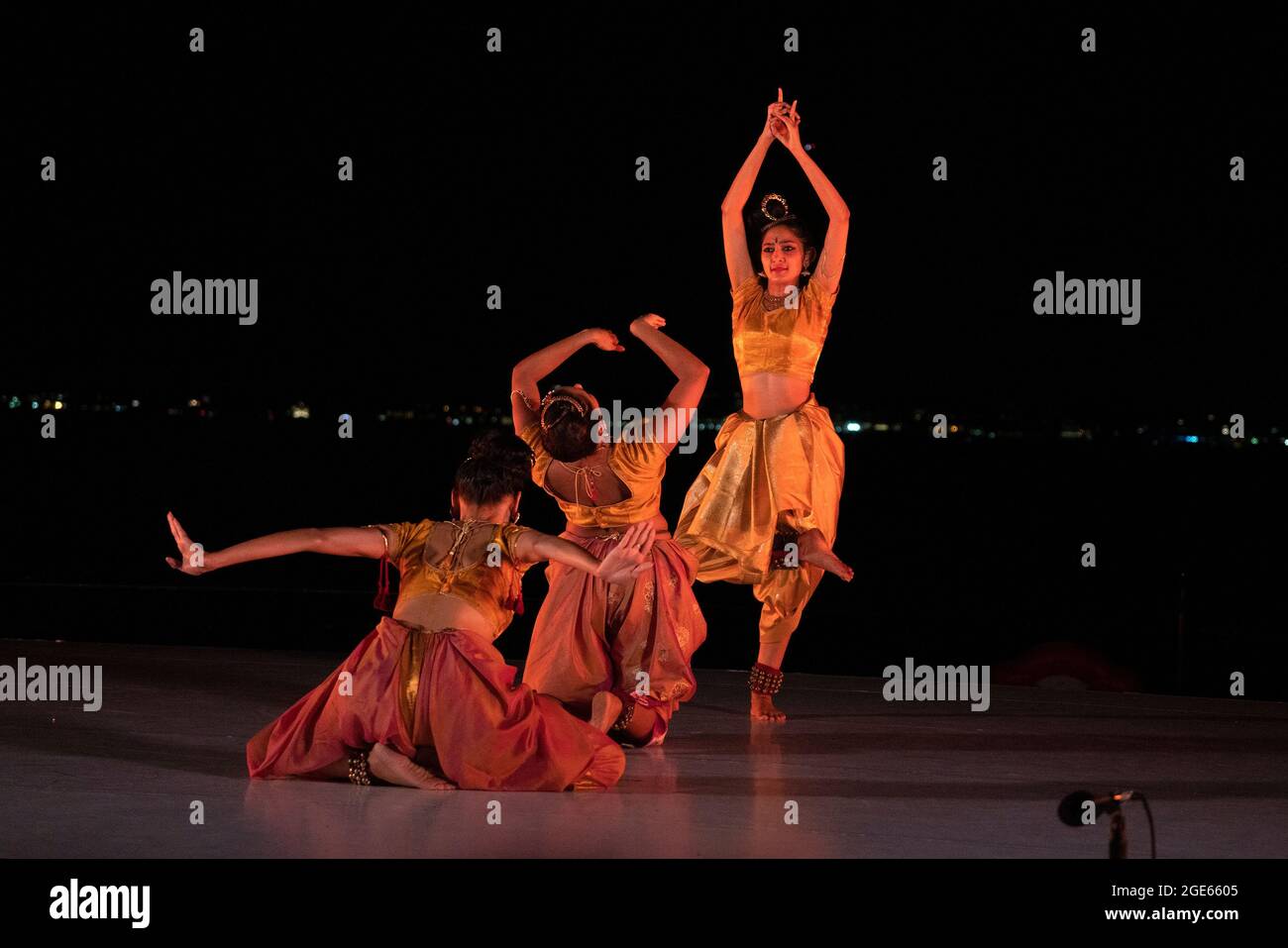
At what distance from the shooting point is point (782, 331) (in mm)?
5176

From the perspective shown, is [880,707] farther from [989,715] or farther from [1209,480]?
[1209,480]

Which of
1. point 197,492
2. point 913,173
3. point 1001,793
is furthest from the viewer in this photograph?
point 197,492

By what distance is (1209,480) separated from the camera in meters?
9.57

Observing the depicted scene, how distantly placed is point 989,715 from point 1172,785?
4.21 feet

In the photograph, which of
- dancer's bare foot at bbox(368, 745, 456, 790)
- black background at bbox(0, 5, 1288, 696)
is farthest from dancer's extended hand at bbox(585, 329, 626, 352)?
black background at bbox(0, 5, 1288, 696)

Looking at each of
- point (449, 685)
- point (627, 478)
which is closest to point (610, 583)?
point (627, 478)

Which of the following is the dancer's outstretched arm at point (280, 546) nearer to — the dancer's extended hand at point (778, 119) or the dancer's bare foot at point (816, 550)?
the dancer's bare foot at point (816, 550)

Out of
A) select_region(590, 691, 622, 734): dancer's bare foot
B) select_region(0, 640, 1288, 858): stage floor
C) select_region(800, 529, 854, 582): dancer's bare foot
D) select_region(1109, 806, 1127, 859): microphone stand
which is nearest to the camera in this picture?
select_region(1109, 806, 1127, 859): microphone stand

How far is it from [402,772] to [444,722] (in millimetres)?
160

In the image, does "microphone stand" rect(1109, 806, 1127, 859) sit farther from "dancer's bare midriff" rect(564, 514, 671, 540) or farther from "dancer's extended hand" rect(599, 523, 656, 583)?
"dancer's bare midriff" rect(564, 514, 671, 540)

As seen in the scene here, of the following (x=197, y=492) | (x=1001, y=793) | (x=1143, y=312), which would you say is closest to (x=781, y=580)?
(x=1001, y=793)

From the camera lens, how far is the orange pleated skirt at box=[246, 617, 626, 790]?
368 centimetres

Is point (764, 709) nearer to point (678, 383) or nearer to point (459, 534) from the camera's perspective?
point (678, 383)

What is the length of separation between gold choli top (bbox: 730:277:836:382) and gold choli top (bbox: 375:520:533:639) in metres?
1.62
